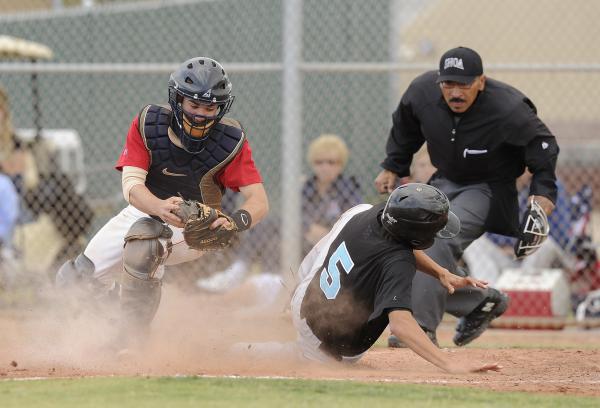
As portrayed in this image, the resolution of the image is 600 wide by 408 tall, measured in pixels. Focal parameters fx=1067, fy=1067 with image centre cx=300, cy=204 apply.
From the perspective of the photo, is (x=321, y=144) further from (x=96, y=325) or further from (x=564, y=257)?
(x=96, y=325)

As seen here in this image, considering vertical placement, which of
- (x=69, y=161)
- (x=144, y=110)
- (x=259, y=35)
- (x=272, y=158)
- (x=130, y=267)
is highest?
(x=144, y=110)

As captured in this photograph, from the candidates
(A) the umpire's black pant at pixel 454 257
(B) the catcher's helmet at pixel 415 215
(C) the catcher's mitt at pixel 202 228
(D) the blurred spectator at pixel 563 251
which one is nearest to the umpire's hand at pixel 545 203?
(A) the umpire's black pant at pixel 454 257

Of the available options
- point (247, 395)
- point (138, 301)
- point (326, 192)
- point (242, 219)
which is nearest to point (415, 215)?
point (242, 219)

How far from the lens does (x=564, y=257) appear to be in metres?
10.0

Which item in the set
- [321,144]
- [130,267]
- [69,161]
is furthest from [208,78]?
[69,161]

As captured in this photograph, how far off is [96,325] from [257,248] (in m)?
3.57

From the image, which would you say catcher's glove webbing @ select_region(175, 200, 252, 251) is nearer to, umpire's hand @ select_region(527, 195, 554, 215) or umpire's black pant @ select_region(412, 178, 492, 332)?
umpire's black pant @ select_region(412, 178, 492, 332)

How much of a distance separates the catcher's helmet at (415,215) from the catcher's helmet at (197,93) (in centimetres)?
128

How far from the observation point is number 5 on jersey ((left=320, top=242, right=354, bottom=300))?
5.73 meters

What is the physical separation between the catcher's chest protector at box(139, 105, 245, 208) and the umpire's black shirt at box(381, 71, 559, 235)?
1498 mm

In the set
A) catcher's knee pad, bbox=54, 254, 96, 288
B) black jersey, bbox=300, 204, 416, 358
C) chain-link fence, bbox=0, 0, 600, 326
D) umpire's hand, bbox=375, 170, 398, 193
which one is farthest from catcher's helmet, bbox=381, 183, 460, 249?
chain-link fence, bbox=0, 0, 600, 326

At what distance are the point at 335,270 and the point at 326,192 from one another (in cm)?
429

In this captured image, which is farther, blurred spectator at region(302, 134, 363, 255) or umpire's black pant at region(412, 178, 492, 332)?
blurred spectator at region(302, 134, 363, 255)

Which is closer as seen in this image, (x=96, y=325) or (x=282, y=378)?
(x=282, y=378)
